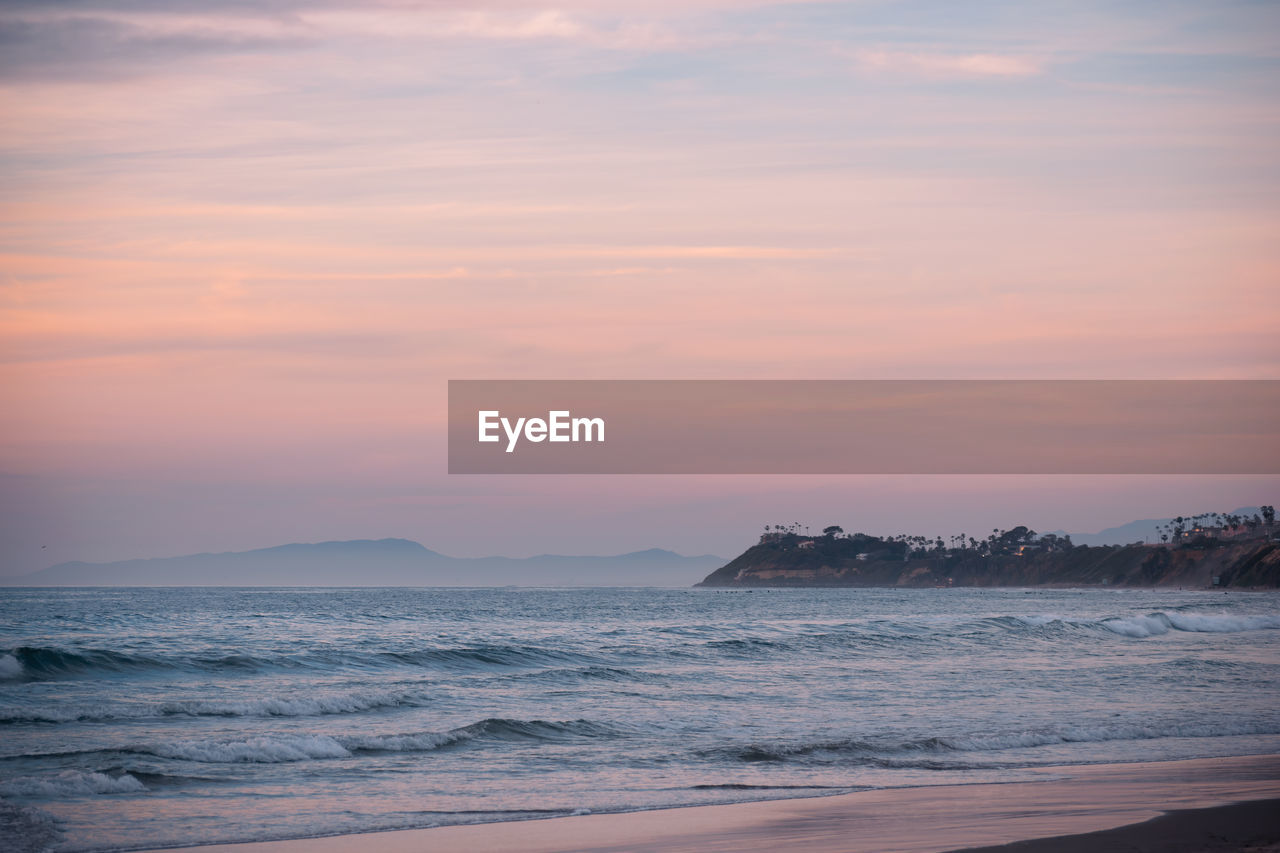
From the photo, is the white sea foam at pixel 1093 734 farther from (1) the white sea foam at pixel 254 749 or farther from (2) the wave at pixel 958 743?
(1) the white sea foam at pixel 254 749

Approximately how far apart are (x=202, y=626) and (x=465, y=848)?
131 ft

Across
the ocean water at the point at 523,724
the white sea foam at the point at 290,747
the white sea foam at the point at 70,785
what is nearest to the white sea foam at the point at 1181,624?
the ocean water at the point at 523,724

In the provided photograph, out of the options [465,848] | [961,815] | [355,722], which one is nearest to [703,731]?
[355,722]

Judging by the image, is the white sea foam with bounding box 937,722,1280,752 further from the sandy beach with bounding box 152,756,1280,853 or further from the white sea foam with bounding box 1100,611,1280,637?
the white sea foam with bounding box 1100,611,1280,637

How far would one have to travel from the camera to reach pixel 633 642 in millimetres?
40375

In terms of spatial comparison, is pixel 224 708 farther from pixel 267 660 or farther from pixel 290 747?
pixel 267 660

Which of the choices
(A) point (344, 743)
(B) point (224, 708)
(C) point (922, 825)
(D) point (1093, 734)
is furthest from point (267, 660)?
(C) point (922, 825)

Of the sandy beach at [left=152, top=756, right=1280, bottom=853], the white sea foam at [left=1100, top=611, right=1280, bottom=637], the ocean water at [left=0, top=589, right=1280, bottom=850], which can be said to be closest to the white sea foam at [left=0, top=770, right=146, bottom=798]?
the ocean water at [left=0, top=589, right=1280, bottom=850]

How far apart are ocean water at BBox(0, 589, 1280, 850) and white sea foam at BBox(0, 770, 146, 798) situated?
36mm

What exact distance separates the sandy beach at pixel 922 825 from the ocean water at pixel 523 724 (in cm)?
69

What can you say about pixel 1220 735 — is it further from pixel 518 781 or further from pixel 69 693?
pixel 69 693

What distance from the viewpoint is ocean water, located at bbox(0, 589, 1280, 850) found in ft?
44.9

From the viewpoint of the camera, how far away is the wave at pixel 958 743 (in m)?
17.5

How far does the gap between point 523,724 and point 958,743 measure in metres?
7.46
